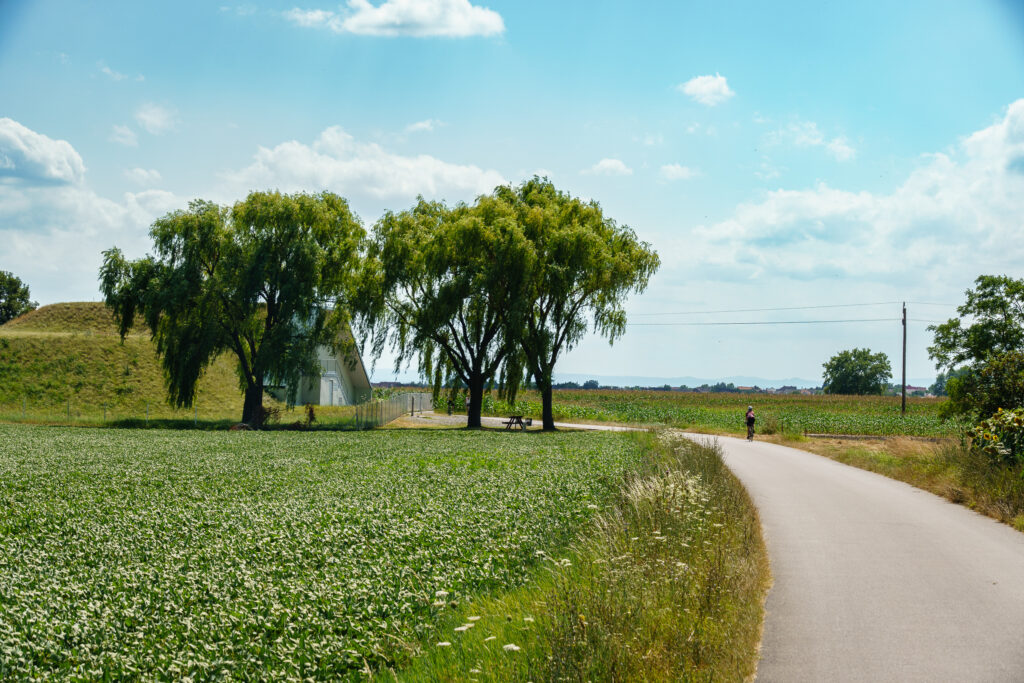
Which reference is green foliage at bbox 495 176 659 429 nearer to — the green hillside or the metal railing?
the metal railing

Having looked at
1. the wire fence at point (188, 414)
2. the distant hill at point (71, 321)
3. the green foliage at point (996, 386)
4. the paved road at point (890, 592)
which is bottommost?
the wire fence at point (188, 414)

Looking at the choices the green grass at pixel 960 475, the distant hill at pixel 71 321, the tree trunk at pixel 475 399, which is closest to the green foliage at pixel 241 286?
the tree trunk at pixel 475 399

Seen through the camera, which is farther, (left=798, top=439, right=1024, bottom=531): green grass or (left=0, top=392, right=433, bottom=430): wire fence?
(left=0, top=392, right=433, bottom=430): wire fence

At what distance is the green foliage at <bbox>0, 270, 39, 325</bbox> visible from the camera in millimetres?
100438

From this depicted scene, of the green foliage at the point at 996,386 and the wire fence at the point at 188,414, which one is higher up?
the green foliage at the point at 996,386

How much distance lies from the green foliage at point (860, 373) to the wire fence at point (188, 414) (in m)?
94.3

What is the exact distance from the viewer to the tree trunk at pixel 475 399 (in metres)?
39.3

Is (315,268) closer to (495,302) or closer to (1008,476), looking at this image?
(495,302)

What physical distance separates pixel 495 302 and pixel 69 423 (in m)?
25.2

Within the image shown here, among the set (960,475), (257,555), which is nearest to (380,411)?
(960,475)

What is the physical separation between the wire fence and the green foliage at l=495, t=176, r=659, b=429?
10613 millimetres

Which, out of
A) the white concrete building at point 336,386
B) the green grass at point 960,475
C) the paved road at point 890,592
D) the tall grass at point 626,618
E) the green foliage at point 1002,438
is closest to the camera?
the tall grass at point 626,618

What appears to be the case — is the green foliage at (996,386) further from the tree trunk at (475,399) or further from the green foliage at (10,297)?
the green foliage at (10,297)

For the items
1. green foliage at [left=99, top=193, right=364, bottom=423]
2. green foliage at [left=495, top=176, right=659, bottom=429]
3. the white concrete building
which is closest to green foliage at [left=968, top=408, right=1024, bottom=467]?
green foliage at [left=495, top=176, right=659, bottom=429]
